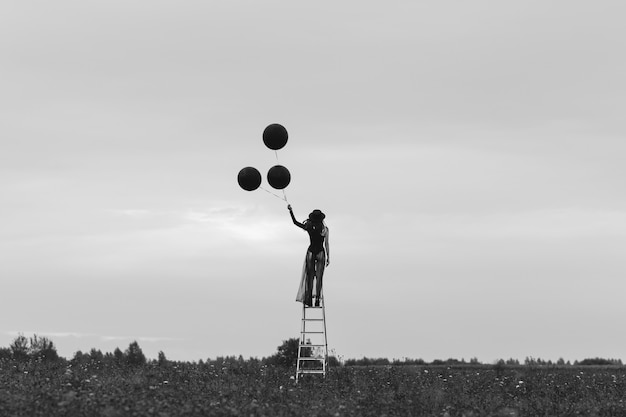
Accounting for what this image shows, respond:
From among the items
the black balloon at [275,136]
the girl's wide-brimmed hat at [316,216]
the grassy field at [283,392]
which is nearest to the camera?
the grassy field at [283,392]

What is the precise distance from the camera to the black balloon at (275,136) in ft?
77.4

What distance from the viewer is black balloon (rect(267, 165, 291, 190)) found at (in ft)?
77.7

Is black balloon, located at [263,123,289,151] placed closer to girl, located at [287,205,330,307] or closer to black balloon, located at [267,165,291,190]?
black balloon, located at [267,165,291,190]

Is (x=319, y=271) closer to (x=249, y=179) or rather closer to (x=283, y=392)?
(x=249, y=179)

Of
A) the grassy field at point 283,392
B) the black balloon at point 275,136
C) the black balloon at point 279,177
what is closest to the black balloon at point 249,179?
the black balloon at point 279,177

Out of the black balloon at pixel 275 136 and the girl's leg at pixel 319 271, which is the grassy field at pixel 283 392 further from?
the black balloon at pixel 275 136

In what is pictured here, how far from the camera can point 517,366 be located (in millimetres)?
35562

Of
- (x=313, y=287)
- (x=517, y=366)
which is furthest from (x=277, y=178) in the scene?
(x=517, y=366)

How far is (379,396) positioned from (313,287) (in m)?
4.78

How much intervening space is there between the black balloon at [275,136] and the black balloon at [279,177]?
0.49 metres

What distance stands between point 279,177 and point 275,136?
3.10 ft

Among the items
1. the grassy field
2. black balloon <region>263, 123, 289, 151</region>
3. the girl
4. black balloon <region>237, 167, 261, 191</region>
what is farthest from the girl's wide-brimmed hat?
the grassy field

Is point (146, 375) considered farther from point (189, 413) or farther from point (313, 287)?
point (189, 413)

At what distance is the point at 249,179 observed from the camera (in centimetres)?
2362
